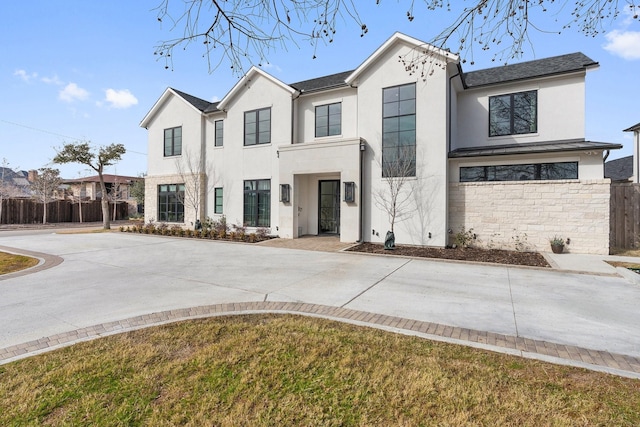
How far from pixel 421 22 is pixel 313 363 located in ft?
14.3

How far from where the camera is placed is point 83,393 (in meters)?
2.67

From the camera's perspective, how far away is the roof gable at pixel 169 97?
61.7 ft

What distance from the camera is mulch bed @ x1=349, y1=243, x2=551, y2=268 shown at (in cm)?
925

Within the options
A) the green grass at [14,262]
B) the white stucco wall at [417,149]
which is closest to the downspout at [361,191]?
the white stucco wall at [417,149]

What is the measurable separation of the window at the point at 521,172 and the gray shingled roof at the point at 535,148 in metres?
0.60

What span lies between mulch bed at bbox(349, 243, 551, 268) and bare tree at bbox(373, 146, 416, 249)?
1.18 metres

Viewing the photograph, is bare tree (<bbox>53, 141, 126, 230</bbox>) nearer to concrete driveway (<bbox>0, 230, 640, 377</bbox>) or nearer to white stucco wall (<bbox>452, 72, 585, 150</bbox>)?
concrete driveway (<bbox>0, 230, 640, 377</bbox>)

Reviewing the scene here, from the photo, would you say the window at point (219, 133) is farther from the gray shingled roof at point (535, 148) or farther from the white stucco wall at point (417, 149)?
the gray shingled roof at point (535, 148)

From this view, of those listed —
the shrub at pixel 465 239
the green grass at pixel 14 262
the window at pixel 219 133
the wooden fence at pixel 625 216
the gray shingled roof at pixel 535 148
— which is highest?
the window at pixel 219 133

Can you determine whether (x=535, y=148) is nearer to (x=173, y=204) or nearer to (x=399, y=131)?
(x=399, y=131)

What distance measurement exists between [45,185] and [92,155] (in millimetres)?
10526

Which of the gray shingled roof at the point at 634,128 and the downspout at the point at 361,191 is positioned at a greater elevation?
the gray shingled roof at the point at 634,128

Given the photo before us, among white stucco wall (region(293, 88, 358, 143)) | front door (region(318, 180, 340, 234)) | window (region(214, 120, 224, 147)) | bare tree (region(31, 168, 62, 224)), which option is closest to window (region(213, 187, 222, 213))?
window (region(214, 120, 224, 147))

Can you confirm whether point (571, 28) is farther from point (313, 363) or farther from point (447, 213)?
point (447, 213)
